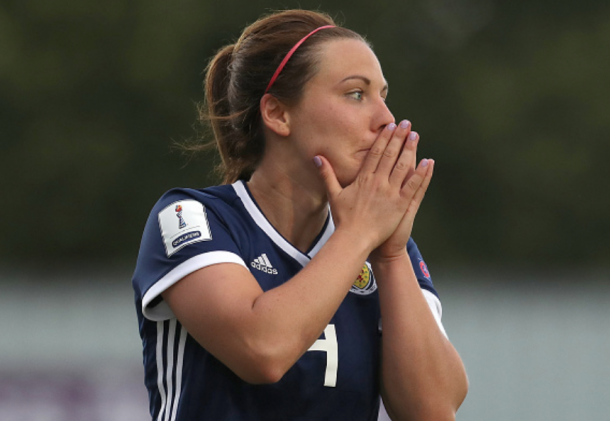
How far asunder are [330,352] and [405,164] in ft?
2.00

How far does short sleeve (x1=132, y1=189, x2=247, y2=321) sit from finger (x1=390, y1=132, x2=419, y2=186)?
20.6 inches

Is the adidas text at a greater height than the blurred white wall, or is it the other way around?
the adidas text

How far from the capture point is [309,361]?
283cm

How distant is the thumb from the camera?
114 inches

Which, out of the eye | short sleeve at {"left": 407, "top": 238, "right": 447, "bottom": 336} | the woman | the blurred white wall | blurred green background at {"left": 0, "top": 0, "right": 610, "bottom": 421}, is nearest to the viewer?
the woman

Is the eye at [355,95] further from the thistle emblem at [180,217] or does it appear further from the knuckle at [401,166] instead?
the thistle emblem at [180,217]

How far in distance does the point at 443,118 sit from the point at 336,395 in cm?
1719

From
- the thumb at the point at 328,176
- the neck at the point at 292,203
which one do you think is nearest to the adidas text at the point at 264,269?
the neck at the point at 292,203

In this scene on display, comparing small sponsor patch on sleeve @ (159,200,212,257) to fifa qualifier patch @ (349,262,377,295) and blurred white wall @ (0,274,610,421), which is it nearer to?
fifa qualifier patch @ (349,262,377,295)

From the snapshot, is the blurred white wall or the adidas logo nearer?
the adidas logo

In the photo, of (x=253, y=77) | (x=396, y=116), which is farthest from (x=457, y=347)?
(x=396, y=116)

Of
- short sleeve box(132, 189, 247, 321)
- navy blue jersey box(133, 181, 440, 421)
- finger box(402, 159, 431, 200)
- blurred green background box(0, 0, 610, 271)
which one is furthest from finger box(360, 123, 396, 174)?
blurred green background box(0, 0, 610, 271)

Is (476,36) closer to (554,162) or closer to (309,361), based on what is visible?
(554,162)

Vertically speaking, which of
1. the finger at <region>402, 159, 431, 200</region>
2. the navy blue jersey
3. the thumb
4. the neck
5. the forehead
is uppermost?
the forehead
